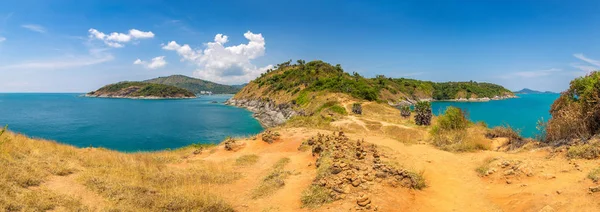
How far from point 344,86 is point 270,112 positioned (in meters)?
26.6

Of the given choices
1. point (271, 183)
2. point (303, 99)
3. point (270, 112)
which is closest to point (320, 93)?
point (303, 99)

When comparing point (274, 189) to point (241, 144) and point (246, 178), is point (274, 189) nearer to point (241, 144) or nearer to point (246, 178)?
point (246, 178)

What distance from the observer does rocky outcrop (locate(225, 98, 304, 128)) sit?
265 ft

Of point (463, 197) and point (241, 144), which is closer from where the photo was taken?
point (463, 197)

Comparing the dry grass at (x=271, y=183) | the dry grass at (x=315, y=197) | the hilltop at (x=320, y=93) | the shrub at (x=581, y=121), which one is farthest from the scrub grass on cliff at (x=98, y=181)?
the hilltop at (x=320, y=93)

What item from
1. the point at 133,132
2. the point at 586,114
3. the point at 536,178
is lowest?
the point at 133,132

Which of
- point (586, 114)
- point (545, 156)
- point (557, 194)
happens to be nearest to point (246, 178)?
point (557, 194)

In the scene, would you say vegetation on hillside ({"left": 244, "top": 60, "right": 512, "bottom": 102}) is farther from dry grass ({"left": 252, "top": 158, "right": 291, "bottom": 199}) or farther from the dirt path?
the dirt path

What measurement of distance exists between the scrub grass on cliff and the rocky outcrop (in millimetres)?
61160

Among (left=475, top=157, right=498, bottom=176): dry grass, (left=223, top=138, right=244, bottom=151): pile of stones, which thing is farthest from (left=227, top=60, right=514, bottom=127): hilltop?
(left=475, top=157, right=498, bottom=176): dry grass

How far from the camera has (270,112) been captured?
96500 mm

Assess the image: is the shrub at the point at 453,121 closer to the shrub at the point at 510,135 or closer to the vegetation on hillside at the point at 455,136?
the vegetation on hillside at the point at 455,136

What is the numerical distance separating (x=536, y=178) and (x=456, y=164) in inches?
163

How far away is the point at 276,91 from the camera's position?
123 m
